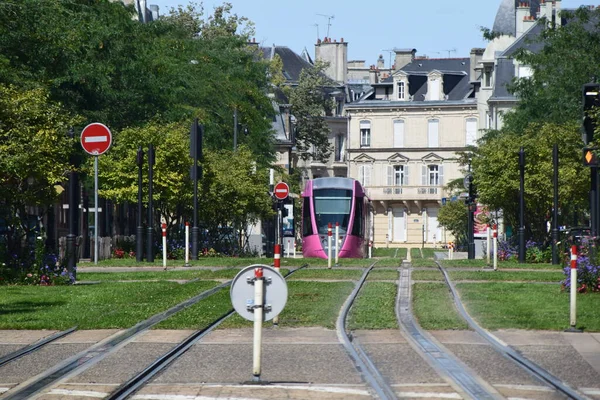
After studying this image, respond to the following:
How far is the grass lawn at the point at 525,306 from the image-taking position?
19.5 m

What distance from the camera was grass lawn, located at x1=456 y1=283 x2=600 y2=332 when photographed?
1948cm

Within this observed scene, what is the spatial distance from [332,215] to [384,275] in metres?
22.2

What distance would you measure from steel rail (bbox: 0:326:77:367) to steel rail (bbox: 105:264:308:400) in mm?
1554

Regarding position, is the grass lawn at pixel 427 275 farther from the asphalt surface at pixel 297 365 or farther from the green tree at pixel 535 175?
the green tree at pixel 535 175

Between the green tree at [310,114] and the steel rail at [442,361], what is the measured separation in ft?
334

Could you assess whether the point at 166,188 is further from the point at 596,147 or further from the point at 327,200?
the point at 596,147

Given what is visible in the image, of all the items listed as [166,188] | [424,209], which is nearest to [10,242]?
[166,188]

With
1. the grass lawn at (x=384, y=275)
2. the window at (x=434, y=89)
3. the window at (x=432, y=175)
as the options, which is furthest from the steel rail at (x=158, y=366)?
the window at (x=432, y=175)

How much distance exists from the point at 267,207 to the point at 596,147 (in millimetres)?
34077

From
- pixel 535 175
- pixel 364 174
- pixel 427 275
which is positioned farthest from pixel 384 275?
pixel 364 174

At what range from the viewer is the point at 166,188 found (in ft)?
158

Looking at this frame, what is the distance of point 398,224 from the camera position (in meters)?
123

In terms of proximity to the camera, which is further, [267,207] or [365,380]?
[267,207]

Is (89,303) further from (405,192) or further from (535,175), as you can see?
Answer: (405,192)
